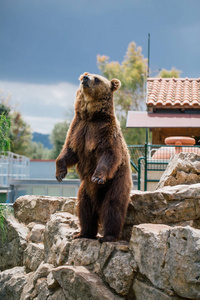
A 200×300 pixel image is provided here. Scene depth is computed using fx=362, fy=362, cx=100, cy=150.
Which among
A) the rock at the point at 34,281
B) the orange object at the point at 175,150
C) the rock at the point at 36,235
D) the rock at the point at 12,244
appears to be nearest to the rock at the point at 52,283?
the rock at the point at 34,281

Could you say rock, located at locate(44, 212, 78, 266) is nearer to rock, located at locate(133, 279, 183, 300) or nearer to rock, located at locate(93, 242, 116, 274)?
rock, located at locate(93, 242, 116, 274)

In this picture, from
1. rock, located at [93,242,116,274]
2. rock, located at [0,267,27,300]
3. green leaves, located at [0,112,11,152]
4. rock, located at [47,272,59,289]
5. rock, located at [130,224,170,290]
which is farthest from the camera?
green leaves, located at [0,112,11,152]

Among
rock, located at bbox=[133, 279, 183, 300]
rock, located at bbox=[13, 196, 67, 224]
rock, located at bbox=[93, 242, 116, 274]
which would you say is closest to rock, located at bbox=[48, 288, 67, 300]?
rock, located at bbox=[93, 242, 116, 274]

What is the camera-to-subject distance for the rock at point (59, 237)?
4.45 m

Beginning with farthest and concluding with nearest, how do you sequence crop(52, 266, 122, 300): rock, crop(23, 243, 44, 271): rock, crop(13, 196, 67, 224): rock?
1. crop(13, 196, 67, 224): rock
2. crop(23, 243, 44, 271): rock
3. crop(52, 266, 122, 300): rock

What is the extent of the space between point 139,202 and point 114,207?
2.08 ft

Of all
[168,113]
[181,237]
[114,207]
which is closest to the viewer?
[181,237]

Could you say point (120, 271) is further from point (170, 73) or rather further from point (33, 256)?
point (170, 73)

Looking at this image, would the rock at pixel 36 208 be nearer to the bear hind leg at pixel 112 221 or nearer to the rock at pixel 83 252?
the rock at pixel 83 252

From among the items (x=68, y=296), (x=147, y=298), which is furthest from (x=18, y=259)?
(x=147, y=298)

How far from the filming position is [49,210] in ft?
19.6

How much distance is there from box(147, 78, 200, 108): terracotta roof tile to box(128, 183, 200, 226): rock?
6.28 m

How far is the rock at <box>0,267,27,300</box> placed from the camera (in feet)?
16.7

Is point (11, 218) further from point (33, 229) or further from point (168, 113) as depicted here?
point (168, 113)
